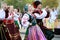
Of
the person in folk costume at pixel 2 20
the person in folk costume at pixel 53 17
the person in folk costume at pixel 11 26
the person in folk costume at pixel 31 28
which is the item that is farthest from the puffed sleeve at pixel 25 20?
the person in folk costume at pixel 53 17

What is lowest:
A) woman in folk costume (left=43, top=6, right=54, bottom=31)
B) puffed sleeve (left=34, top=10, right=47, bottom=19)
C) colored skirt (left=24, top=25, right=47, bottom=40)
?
colored skirt (left=24, top=25, right=47, bottom=40)

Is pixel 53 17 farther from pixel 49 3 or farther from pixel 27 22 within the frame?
pixel 27 22

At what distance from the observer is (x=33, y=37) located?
11.6 feet

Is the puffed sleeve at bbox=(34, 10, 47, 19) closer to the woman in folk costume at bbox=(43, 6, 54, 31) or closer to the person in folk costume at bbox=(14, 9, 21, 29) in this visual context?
the woman in folk costume at bbox=(43, 6, 54, 31)

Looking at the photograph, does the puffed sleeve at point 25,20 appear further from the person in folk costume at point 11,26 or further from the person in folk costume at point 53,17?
the person in folk costume at point 53,17

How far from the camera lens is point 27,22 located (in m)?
3.52

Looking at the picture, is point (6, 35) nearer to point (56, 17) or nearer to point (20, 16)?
point (20, 16)

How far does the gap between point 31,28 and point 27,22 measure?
118 mm

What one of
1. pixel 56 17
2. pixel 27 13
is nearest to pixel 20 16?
pixel 27 13

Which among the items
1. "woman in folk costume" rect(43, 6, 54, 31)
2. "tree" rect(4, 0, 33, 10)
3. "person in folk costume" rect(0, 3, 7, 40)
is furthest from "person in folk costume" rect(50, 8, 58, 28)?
"person in folk costume" rect(0, 3, 7, 40)

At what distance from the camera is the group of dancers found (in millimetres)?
3521

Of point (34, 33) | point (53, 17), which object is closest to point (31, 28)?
point (34, 33)

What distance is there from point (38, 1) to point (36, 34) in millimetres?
490

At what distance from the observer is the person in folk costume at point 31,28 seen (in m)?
3.51
